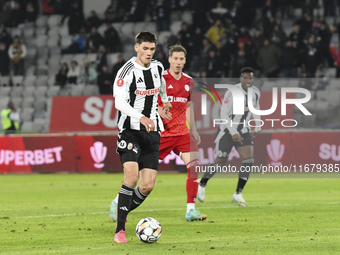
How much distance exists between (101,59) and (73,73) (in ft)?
3.89

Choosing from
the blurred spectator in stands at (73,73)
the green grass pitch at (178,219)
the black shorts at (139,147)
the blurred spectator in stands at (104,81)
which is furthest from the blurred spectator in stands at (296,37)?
the black shorts at (139,147)

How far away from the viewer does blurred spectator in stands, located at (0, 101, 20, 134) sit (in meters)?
18.3

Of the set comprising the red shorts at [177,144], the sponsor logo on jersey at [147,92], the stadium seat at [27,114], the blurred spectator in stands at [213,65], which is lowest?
the stadium seat at [27,114]

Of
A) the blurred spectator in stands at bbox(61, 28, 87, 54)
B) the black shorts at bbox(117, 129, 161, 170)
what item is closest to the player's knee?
the black shorts at bbox(117, 129, 161, 170)

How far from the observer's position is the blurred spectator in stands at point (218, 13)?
67.4 feet

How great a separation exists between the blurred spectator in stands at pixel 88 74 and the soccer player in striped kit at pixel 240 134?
10.9 metres

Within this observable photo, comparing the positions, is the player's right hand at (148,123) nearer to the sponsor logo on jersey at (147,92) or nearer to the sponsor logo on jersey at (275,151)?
the sponsor logo on jersey at (147,92)

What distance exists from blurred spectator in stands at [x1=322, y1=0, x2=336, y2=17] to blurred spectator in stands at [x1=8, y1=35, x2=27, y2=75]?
11.3 meters

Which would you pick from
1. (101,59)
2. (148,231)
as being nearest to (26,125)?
(101,59)

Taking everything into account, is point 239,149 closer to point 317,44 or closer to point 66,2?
point 317,44

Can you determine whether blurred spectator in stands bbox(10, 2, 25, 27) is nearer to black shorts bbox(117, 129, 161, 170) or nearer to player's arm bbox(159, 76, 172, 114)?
player's arm bbox(159, 76, 172, 114)

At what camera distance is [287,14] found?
827 inches

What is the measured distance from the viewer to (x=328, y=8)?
2080cm

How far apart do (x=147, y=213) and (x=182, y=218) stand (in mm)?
754
